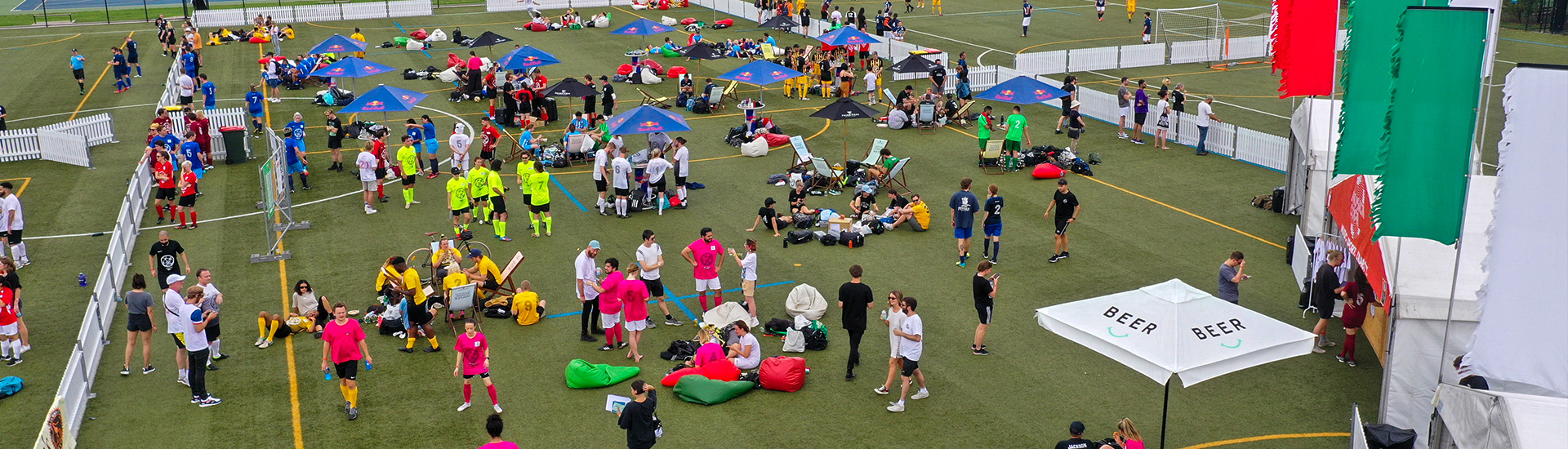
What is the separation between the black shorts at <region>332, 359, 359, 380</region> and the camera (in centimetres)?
1403

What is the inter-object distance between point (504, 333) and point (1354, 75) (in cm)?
1242

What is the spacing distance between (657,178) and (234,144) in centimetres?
1240

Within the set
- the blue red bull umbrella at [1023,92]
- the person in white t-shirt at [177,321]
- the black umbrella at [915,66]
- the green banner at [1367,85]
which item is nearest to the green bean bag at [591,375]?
the person in white t-shirt at [177,321]

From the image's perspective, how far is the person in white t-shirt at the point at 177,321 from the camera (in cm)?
1481

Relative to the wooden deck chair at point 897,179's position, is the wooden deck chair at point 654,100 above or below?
above

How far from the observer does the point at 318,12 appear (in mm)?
59531

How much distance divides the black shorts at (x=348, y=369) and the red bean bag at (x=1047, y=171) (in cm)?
1670

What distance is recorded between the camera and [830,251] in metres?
21.1

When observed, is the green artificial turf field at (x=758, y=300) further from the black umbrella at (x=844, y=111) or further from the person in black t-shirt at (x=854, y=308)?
the black umbrella at (x=844, y=111)

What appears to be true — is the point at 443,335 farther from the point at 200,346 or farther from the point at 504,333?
the point at 200,346

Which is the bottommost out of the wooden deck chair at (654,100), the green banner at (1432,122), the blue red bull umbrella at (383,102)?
the wooden deck chair at (654,100)

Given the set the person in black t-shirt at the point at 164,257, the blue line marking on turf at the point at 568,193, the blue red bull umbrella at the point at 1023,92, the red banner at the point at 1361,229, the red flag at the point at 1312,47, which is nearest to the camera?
the red banner at the point at 1361,229

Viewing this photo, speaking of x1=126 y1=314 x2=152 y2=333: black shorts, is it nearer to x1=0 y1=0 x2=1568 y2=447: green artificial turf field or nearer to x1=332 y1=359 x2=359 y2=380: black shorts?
x1=0 y1=0 x2=1568 y2=447: green artificial turf field

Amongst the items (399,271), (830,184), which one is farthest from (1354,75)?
(399,271)
